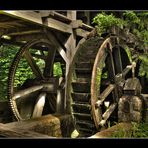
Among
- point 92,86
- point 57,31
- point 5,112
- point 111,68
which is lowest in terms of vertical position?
point 5,112

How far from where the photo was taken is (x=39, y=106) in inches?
309

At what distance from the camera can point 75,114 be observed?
6.54m

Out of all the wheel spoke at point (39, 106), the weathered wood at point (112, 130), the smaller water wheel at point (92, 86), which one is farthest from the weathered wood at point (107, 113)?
the wheel spoke at point (39, 106)

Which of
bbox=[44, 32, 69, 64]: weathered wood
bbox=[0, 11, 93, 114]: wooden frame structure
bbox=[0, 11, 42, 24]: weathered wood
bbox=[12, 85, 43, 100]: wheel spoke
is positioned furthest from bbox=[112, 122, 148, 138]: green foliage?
bbox=[12, 85, 43, 100]: wheel spoke

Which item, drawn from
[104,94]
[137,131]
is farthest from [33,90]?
[137,131]

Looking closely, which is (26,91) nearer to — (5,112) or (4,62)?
(5,112)

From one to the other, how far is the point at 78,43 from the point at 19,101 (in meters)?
2.39

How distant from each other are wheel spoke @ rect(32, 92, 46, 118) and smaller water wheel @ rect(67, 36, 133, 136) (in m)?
1.43

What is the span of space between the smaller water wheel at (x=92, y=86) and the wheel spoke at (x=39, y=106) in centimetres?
143

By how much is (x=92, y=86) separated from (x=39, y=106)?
Answer: 2260mm

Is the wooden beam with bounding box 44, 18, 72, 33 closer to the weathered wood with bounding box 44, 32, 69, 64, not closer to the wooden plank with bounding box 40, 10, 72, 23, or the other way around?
the wooden plank with bounding box 40, 10, 72, 23

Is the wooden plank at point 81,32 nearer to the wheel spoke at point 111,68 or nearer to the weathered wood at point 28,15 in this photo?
the wheel spoke at point 111,68

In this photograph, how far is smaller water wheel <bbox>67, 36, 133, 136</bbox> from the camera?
636 cm
